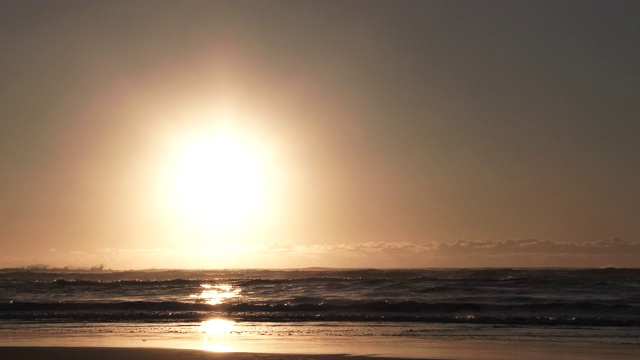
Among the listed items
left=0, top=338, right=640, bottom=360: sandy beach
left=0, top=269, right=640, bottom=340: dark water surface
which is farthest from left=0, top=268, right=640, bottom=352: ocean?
left=0, top=338, right=640, bottom=360: sandy beach

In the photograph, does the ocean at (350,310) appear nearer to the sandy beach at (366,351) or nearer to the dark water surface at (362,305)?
the dark water surface at (362,305)

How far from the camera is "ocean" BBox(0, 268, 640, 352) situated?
23469mm

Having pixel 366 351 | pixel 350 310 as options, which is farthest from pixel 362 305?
pixel 366 351

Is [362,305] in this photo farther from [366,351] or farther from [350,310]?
[366,351]

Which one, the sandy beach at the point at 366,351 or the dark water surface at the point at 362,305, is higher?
the dark water surface at the point at 362,305

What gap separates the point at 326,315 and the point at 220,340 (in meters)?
9.76

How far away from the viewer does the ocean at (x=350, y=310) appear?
23.5 meters

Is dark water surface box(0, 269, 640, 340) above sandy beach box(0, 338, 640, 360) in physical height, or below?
above

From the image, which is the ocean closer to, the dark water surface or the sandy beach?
the dark water surface

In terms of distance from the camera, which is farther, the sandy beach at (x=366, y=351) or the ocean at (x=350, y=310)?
the ocean at (x=350, y=310)

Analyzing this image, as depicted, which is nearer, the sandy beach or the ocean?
the sandy beach

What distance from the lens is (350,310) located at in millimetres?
32969

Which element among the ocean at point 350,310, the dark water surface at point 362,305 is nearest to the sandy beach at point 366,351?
the ocean at point 350,310

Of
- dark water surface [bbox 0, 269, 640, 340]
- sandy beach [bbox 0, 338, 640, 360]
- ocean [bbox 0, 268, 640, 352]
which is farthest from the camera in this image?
dark water surface [bbox 0, 269, 640, 340]
